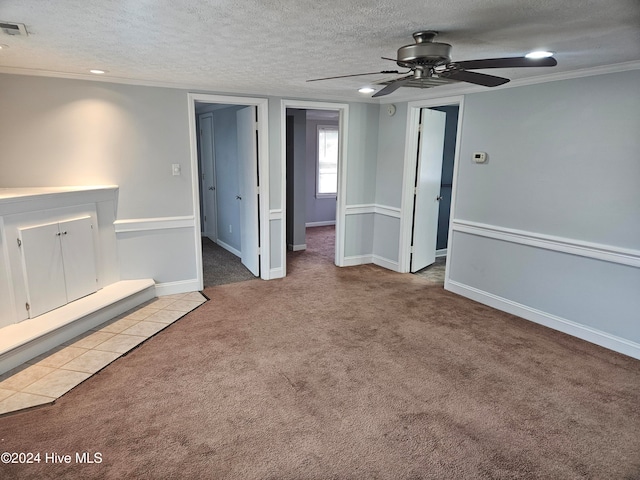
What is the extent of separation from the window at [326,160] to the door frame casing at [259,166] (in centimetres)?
370

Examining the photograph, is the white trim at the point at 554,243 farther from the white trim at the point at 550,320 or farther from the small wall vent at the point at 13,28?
the small wall vent at the point at 13,28

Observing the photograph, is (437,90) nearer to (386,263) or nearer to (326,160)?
(386,263)

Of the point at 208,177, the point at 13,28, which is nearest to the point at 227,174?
the point at 208,177

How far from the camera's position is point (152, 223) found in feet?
13.5

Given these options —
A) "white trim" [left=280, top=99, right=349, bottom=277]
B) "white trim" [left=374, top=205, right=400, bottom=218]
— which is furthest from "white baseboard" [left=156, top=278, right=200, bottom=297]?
"white trim" [left=374, top=205, right=400, bottom=218]

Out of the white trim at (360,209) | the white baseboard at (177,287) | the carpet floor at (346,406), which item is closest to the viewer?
the carpet floor at (346,406)

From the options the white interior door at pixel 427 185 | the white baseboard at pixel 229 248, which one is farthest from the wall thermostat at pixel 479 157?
the white baseboard at pixel 229 248

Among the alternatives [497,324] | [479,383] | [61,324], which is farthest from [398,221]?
[61,324]

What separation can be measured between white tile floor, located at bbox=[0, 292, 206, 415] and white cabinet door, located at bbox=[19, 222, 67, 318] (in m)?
0.39

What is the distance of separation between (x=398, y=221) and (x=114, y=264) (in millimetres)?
3414

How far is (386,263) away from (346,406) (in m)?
3.22

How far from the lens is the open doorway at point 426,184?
4.98 m

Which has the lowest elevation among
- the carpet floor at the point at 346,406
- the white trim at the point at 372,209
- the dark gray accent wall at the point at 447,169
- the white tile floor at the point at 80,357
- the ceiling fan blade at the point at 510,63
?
the carpet floor at the point at 346,406

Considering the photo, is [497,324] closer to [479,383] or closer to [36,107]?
[479,383]
